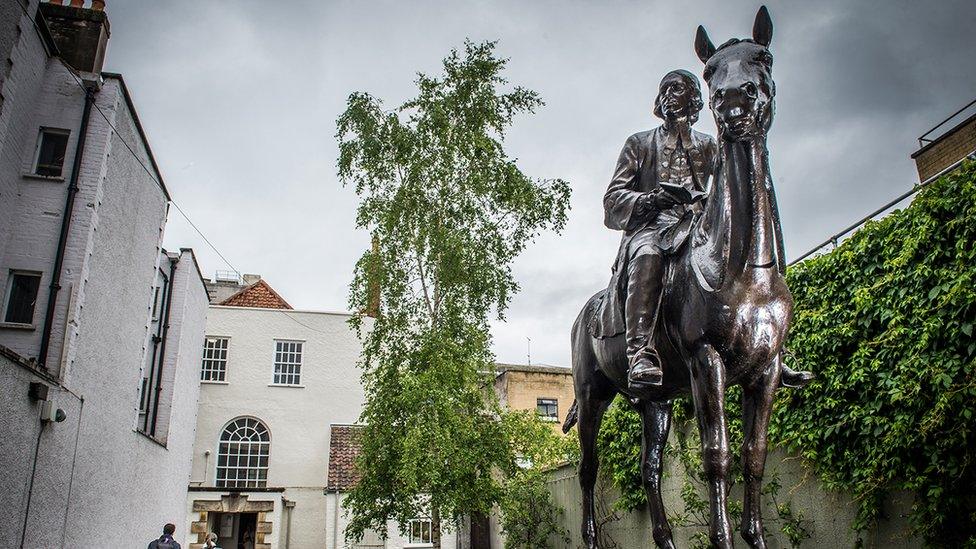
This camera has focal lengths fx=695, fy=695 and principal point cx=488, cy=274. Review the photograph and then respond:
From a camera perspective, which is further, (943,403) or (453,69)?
(453,69)

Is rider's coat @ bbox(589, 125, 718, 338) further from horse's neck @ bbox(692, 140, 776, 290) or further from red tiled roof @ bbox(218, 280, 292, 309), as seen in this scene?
red tiled roof @ bbox(218, 280, 292, 309)

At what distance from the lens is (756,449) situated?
3643 millimetres

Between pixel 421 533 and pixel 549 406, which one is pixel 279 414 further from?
pixel 549 406

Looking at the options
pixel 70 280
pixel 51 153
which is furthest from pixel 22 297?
pixel 51 153

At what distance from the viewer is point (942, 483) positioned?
5211 mm

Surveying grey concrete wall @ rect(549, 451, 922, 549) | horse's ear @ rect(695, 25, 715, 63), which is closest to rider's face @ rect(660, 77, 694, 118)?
horse's ear @ rect(695, 25, 715, 63)

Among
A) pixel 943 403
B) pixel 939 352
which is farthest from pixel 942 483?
pixel 939 352

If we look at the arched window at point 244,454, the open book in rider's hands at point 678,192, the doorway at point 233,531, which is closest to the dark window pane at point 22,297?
the open book in rider's hands at point 678,192

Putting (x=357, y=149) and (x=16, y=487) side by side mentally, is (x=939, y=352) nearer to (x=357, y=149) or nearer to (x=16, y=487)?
(x=16, y=487)

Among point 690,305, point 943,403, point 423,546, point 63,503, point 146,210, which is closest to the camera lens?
point 690,305

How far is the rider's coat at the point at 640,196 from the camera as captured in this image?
4453 mm

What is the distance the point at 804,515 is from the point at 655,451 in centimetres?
315

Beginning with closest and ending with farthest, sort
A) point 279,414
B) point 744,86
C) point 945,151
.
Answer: point 744,86 → point 945,151 → point 279,414

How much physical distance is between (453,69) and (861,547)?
18.2 meters
